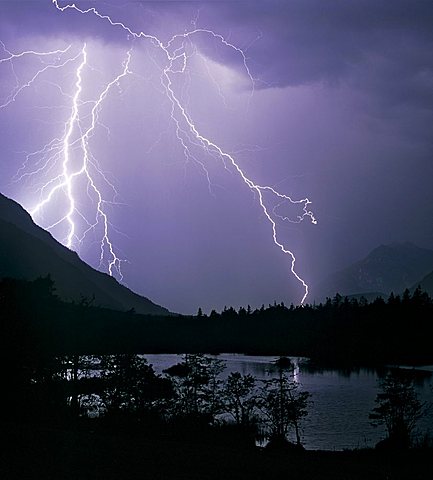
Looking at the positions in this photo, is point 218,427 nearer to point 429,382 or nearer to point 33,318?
point 33,318

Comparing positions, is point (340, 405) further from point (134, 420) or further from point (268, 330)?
point (268, 330)

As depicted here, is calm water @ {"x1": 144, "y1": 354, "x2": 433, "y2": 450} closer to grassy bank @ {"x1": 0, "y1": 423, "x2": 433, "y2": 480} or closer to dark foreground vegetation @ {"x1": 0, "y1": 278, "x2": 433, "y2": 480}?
dark foreground vegetation @ {"x1": 0, "y1": 278, "x2": 433, "y2": 480}

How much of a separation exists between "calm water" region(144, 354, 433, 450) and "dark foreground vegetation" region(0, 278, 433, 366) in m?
11.0

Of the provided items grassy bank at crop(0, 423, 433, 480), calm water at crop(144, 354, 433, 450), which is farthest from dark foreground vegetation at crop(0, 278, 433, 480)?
calm water at crop(144, 354, 433, 450)

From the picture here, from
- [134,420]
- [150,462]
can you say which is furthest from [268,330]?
[150,462]

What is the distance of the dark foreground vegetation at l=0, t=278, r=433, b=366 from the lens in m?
30.5

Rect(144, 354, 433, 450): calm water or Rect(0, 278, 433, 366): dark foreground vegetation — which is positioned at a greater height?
Rect(0, 278, 433, 366): dark foreground vegetation

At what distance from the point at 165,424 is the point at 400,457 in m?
9.31

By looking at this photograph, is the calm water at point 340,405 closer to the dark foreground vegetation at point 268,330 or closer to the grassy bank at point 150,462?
the grassy bank at point 150,462

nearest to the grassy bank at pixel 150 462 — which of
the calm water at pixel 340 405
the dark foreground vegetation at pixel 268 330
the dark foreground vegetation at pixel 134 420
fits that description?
the dark foreground vegetation at pixel 134 420

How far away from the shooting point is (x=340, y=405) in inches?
1519

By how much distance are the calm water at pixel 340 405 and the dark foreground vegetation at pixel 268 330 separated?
11.0m

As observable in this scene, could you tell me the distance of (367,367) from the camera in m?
68.4

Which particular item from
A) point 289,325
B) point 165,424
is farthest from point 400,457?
point 289,325
